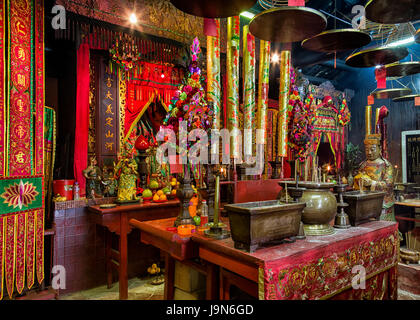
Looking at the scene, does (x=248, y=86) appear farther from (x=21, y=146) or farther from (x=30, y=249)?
(x=30, y=249)

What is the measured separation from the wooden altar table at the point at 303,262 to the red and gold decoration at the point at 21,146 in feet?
3.73

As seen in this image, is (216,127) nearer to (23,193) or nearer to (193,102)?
(193,102)

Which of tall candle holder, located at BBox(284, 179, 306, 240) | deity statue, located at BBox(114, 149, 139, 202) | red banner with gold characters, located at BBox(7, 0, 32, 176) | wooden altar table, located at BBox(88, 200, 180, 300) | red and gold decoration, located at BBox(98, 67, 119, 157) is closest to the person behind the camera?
tall candle holder, located at BBox(284, 179, 306, 240)

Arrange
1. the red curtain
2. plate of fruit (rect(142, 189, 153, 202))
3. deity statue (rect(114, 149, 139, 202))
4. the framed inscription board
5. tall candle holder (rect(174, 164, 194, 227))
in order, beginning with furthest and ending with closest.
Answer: the framed inscription board
the red curtain
plate of fruit (rect(142, 189, 153, 202))
deity statue (rect(114, 149, 139, 202))
tall candle holder (rect(174, 164, 194, 227))

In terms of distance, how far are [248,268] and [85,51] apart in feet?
11.9

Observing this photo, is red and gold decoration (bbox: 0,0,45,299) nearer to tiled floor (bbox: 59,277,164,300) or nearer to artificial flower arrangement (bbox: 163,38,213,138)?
tiled floor (bbox: 59,277,164,300)

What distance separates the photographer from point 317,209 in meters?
1.80

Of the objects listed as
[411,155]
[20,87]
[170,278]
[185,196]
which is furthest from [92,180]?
[411,155]

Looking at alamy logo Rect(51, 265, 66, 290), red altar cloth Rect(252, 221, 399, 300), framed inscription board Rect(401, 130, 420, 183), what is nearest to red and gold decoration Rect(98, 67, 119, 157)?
alamy logo Rect(51, 265, 66, 290)

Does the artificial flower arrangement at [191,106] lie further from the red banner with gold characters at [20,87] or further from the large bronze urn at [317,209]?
the red banner with gold characters at [20,87]

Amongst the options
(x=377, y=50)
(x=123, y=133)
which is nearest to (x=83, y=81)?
(x=123, y=133)

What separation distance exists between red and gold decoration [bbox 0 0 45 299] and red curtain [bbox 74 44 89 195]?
116 cm

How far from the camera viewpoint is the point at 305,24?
5.28 feet

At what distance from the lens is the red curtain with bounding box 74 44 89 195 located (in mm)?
3842
